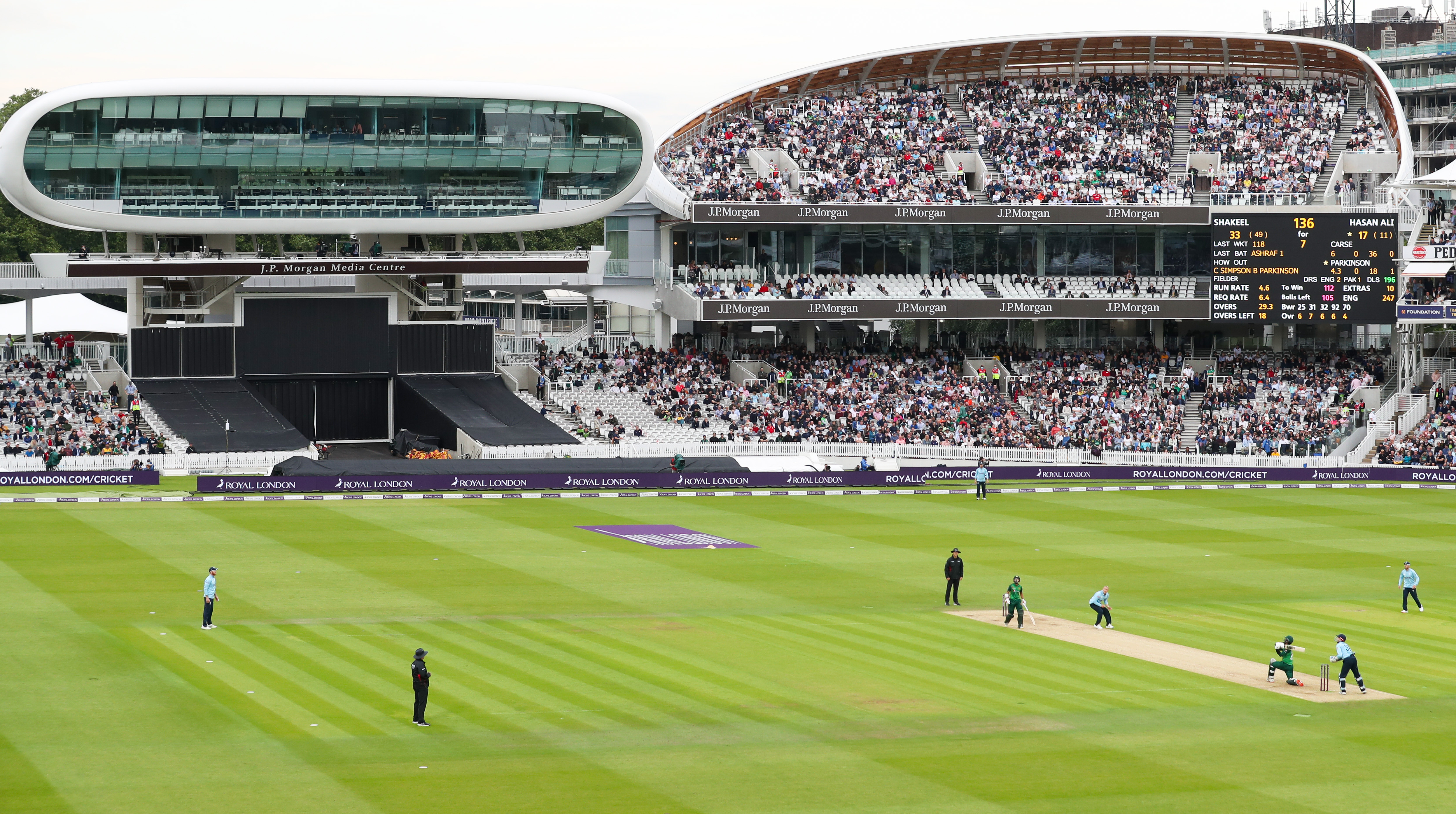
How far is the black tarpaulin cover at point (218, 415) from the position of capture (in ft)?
200

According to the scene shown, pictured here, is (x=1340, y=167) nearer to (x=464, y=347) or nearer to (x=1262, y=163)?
(x=1262, y=163)

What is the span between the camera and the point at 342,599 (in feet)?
114

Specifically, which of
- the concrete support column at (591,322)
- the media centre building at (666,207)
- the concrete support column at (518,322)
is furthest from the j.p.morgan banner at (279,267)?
the concrete support column at (591,322)

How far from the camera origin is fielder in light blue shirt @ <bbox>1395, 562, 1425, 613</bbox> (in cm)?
3497

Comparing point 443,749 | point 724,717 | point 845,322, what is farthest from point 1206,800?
point 845,322

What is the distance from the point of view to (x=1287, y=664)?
27875mm

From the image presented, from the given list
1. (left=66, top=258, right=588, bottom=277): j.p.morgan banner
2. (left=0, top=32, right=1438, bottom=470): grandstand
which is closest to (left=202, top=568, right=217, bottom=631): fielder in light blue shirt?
(left=0, top=32, right=1438, bottom=470): grandstand

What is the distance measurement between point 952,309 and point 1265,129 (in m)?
17.5

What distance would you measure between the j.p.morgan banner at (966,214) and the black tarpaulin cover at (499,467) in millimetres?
15942

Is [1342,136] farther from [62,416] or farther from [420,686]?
[420,686]

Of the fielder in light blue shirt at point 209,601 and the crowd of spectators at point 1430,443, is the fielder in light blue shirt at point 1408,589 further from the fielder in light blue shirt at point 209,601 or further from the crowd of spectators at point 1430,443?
the crowd of spectators at point 1430,443

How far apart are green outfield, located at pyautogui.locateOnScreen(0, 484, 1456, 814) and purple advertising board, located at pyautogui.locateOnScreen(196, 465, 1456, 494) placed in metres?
6.93

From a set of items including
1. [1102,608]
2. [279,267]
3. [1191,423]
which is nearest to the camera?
[1102,608]

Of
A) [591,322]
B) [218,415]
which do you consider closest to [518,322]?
[591,322]
